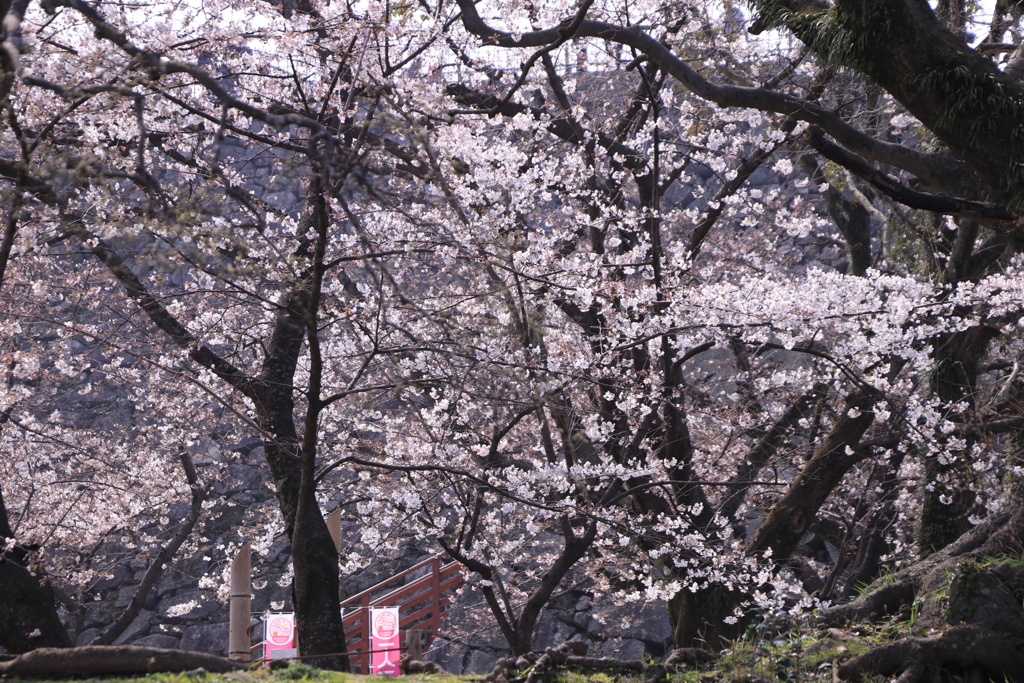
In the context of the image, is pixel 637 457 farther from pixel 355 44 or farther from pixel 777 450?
pixel 355 44

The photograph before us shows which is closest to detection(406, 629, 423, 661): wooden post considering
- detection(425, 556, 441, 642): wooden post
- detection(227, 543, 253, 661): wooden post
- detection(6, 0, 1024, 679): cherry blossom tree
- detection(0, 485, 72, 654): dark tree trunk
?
detection(6, 0, 1024, 679): cherry blossom tree

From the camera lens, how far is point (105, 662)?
365 centimetres

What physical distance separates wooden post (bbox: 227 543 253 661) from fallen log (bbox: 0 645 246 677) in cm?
196

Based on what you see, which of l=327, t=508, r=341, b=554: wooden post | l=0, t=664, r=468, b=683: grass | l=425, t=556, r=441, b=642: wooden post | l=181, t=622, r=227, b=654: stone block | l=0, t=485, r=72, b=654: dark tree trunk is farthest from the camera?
l=181, t=622, r=227, b=654: stone block

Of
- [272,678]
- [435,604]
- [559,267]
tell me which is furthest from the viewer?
[435,604]

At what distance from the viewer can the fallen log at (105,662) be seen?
11.7 feet

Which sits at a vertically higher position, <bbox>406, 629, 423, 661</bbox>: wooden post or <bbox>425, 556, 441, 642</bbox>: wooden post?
<bbox>425, 556, 441, 642</bbox>: wooden post

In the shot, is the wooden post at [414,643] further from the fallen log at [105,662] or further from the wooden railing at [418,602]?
the wooden railing at [418,602]

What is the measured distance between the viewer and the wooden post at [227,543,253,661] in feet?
18.6

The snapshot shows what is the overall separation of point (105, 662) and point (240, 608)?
2.23 m

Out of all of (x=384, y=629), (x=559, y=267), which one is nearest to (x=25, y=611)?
(x=559, y=267)

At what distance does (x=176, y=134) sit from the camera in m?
6.64

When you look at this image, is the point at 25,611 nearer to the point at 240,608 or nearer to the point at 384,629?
the point at 240,608

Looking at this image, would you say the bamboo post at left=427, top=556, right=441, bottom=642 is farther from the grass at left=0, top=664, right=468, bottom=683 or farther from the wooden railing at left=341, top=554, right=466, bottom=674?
the grass at left=0, top=664, right=468, bottom=683
